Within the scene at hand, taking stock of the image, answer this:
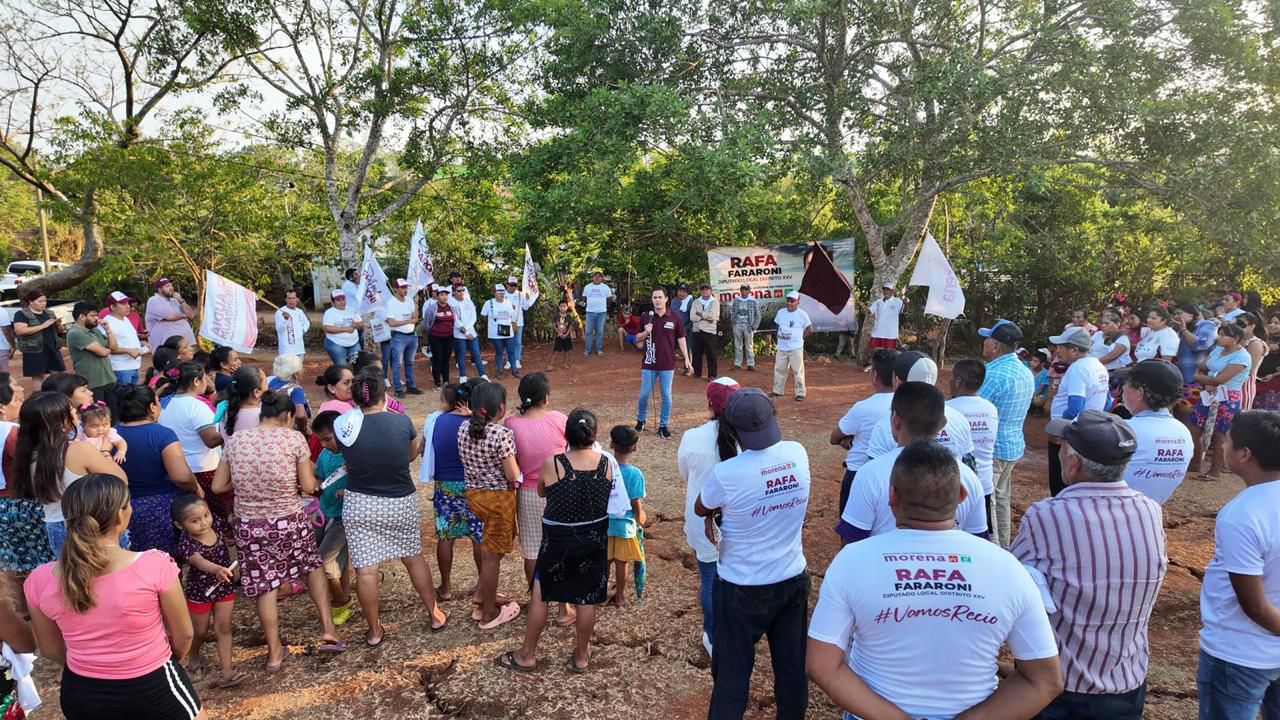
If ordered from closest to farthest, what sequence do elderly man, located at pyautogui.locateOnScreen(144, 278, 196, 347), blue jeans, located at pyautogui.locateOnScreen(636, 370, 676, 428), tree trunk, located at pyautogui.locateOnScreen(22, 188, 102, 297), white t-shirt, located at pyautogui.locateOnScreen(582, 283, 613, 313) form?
blue jeans, located at pyautogui.locateOnScreen(636, 370, 676, 428) → elderly man, located at pyautogui.locateOnScreen(144, 278, 196, 347) → white t-shirt, located at pyautogui.locateOnScreen(582, 283, 613, 313) → tree trunk, located at pyautogui.locateOnScreen(22, 188, 102, 297)

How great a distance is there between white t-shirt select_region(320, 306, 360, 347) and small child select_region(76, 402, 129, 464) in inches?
238

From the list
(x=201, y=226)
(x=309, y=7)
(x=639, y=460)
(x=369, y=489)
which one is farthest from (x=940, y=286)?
(x=201, y=226)

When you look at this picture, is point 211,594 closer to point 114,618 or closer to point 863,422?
point 114,618

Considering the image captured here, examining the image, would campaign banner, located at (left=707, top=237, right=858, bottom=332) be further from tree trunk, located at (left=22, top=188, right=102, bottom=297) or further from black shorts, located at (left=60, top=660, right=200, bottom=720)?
tree trunk, located at (left=22, top=188, right=102, bottom=297)

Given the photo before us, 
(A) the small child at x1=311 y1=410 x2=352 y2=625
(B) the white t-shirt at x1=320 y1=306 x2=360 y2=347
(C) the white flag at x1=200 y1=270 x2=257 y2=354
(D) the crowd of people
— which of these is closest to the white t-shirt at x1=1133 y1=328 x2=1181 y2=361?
(D) the crowd of people

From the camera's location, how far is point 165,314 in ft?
28.1

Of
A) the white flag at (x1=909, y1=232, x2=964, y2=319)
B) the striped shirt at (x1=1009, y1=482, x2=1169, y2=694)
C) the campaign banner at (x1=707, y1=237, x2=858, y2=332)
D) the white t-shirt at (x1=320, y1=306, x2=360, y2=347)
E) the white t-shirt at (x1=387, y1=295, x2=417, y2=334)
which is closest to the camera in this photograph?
the striped shirt at (x1=1009, y1=482, x2=1169, y2=694)

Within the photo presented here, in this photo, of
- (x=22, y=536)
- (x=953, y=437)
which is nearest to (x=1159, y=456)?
(x=953, y=437)

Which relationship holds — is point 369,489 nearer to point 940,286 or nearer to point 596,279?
point 940,286

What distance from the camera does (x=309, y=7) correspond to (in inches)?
476

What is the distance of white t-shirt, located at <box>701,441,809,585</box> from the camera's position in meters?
2.81

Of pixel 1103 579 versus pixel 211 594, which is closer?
pixel 1103 579

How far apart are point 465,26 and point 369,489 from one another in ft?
34.0

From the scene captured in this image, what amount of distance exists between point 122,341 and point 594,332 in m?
8.43
